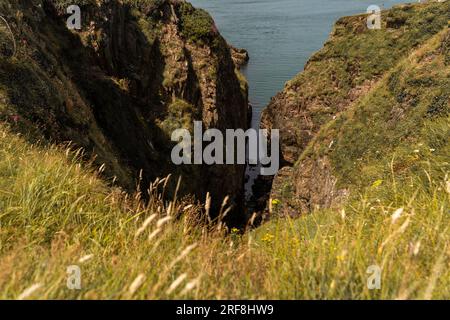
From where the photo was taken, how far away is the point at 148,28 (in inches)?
1538

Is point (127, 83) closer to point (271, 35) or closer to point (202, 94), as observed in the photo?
point (202, 94)

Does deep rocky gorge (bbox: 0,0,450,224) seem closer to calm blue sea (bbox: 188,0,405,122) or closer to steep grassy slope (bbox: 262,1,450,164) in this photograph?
steep grassy slope (bbox: 262,1,450,164)

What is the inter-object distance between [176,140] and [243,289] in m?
31.9

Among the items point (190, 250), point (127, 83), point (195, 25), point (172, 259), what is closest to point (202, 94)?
point (195, 25)

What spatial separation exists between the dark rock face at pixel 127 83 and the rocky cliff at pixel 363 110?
8.83 metres

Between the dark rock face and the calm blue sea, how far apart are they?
3114 centimetres

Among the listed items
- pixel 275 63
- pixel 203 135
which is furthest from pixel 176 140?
pixel 275 63

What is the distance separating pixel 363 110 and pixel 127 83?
67.0 ft

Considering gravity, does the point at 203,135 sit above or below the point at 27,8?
below

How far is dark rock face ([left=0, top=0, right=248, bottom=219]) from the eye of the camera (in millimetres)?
16422

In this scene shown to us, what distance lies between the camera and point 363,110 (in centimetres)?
2708

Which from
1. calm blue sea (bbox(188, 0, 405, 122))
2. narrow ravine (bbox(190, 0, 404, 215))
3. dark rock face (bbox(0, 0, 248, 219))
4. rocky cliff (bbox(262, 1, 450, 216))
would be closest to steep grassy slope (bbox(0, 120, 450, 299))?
rocky cliff (bbox(262, 1, 450, 216))

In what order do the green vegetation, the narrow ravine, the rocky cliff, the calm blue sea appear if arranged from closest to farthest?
the rocky cliff
the green vegetation
the narrow ravine
the calm blue sea
